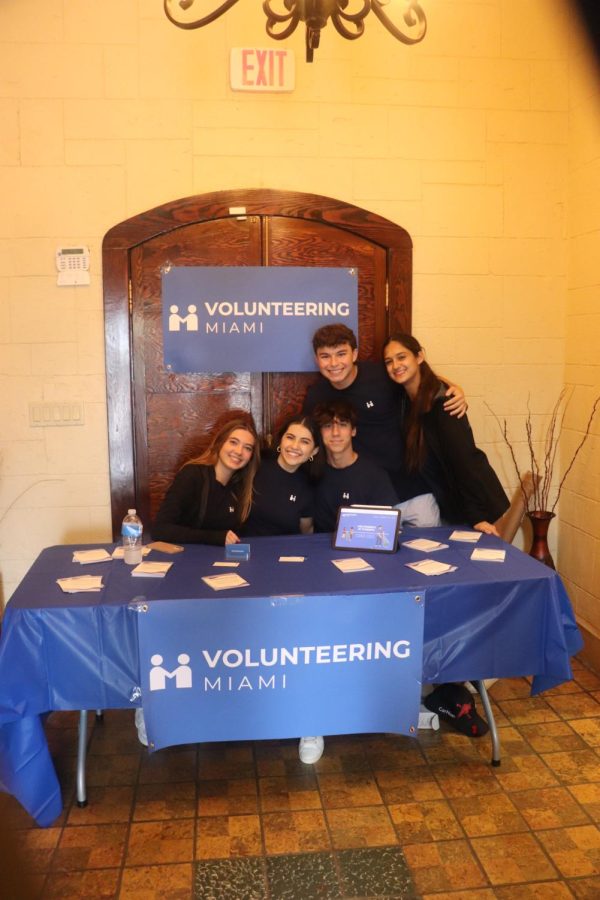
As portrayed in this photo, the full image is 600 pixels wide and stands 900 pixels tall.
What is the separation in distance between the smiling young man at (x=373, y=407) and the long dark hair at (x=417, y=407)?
0.24 feet

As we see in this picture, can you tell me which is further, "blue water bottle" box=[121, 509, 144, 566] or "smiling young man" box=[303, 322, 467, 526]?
"smiling young man" box=[303, 322, 467, 526]

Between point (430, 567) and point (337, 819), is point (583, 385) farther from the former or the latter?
point (337, 819)

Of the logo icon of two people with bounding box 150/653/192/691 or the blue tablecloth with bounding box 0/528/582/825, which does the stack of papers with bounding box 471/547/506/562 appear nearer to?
the blue tablecloth with bounding box 0/528/582/825

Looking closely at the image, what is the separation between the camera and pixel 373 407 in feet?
10.6

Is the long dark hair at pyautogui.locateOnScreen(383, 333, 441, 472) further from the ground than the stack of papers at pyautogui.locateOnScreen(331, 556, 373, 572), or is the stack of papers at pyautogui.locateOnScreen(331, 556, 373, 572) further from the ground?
the long dark hair at pyautogui.locateOnScreen(383, 333, 441, 472)

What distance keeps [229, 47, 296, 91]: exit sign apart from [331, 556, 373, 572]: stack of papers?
212 centimetres

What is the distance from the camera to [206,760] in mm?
2566

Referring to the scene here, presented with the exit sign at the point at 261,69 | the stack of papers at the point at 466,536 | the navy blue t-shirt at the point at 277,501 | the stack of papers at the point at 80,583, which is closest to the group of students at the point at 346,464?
the navy blue t-shirt at the point at 277,501

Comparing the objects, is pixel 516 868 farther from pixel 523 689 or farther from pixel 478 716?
pixel 523 689

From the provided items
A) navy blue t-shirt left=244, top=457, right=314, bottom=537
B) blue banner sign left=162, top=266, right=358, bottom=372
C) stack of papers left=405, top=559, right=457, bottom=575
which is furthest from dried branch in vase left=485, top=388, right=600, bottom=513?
stack of papers left=405, top=559, right=457, bottom=575

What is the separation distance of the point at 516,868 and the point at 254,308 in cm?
242

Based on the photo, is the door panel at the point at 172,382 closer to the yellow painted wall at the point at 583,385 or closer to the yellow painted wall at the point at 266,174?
the yellow painted wall at the point at 266,174

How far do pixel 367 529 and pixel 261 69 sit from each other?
6.86 ft

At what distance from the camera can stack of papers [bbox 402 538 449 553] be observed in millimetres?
→ 2668
